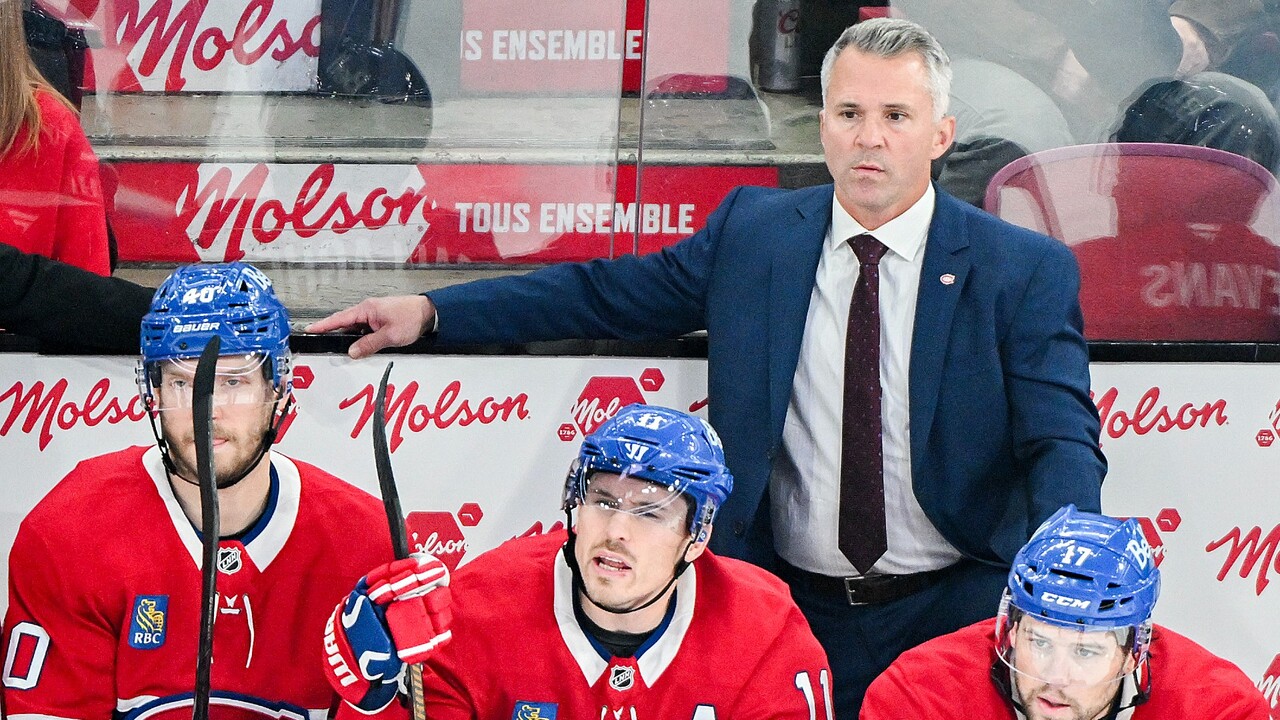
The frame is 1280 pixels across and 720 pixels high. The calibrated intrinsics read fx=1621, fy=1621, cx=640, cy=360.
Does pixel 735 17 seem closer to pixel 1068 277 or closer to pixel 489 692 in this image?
pixel 1068 277

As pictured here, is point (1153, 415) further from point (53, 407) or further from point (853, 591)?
point (53, 407)

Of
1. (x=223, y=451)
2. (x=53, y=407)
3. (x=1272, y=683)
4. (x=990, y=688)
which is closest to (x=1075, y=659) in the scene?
(x=990, y=688)

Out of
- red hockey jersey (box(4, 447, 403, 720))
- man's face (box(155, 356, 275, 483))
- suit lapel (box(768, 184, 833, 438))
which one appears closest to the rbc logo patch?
red hockey jersey (box(4, 447, 403, 720))

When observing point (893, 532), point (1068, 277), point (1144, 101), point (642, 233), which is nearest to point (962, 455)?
point (893, 532)

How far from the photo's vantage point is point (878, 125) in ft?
8.32

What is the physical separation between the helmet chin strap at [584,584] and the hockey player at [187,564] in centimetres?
31

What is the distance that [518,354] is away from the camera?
288 cm

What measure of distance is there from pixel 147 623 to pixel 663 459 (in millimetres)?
765

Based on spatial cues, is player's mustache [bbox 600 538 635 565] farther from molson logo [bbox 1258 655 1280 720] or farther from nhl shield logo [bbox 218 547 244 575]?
molson logo [bbox 1258 655 1280 720]

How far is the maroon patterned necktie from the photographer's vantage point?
8.53 feet

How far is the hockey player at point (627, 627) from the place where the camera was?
2193 millimetres

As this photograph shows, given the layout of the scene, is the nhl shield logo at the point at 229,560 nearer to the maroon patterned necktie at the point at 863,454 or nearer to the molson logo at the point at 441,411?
the molson logo at the point at 441,411

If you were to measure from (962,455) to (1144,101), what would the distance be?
0.99 m

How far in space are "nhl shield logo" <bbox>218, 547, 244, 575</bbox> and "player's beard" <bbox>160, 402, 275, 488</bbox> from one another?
0.09 metres
